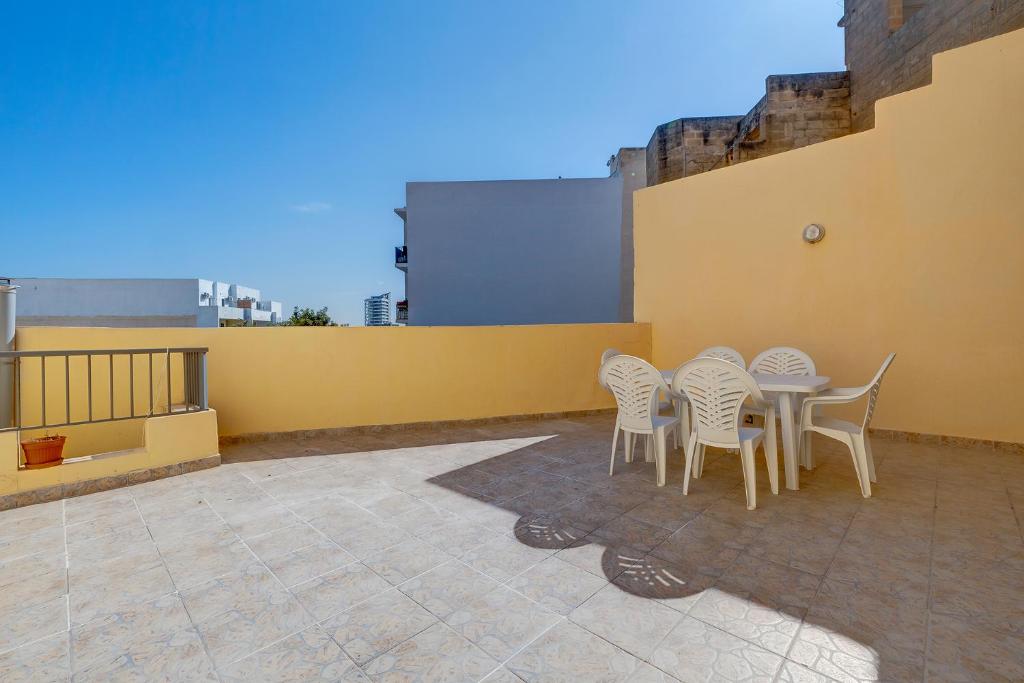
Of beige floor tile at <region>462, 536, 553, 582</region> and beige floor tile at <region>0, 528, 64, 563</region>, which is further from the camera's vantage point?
beige floor tile at <region>0, 528, 64, 563</region>

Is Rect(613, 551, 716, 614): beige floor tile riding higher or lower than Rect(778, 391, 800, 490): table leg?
lower

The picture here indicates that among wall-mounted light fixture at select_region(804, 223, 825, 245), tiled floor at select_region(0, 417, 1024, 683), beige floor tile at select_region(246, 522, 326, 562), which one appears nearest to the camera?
tiled floor at select_region(0, 417, 1024, 683)

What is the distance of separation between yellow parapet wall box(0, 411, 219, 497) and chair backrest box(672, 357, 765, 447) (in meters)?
3.94

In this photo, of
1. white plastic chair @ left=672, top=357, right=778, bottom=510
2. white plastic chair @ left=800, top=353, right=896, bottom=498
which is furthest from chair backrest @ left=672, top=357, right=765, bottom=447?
white plastic chair @ left=800, top=353, right=896, bottom=498

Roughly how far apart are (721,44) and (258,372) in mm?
9206

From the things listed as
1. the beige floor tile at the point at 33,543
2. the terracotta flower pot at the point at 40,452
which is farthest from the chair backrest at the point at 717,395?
the terracotta flower pot at the point at 40,452

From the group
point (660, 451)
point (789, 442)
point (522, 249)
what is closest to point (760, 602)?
point (660, 451)

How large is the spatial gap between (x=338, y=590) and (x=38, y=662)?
932 millimetres

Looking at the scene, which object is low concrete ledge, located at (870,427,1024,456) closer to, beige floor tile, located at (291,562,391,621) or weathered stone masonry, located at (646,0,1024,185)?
weathered stone masonry, located at (646,0,1024,185)

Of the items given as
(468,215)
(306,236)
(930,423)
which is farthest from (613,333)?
(306,236)

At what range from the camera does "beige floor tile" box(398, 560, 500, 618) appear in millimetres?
1710

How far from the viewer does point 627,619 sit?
160cm

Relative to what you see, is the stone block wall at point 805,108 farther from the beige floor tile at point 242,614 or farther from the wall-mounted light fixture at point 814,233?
the beige floor tile at point 242,614

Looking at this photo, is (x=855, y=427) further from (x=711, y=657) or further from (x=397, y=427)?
(x=397, y=427)
